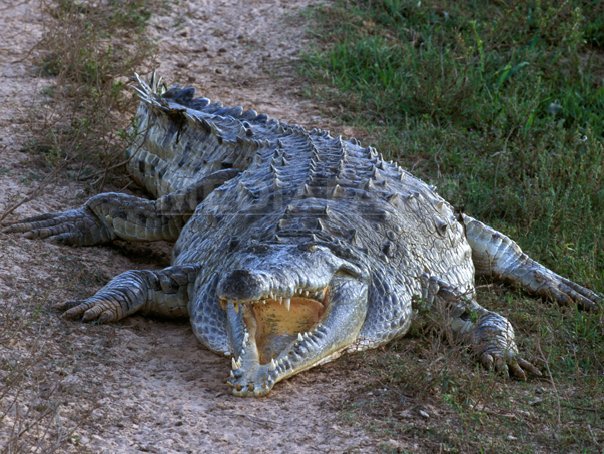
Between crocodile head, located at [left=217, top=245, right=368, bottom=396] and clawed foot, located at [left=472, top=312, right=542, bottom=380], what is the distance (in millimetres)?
598

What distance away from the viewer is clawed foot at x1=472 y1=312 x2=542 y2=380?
4918mm

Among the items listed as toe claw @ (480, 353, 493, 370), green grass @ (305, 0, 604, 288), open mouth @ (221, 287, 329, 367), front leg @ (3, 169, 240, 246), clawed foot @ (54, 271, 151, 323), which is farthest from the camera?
green grass @ (305, 0, 604, 288)

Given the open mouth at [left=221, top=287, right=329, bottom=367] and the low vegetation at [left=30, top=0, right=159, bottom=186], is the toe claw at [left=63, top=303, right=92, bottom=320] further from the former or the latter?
the low vegetation at [left=30, top=0, right=159, bottom=186]

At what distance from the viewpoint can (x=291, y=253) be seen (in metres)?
4.73

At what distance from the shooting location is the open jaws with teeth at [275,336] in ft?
14.5

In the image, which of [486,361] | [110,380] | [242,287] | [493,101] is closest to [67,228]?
[110,380]

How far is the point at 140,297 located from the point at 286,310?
0.94 m

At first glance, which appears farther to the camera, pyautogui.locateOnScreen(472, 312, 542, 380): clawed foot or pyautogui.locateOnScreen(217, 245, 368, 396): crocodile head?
pyautogui.locateOnScreen(472, 312, 542, 380): clawed foot

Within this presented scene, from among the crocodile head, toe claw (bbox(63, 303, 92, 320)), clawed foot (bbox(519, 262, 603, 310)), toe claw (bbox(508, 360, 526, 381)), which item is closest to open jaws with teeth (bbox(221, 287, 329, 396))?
the crocodile head

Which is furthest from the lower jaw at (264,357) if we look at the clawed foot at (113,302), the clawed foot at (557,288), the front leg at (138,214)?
the clawed foot at (557,288)

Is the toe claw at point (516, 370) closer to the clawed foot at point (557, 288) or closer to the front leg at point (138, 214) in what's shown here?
the clawed foot at point (557, 288)

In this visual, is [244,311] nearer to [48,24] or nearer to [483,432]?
[483,432]

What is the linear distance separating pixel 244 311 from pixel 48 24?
4.97m

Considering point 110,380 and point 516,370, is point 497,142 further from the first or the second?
point 110,380
